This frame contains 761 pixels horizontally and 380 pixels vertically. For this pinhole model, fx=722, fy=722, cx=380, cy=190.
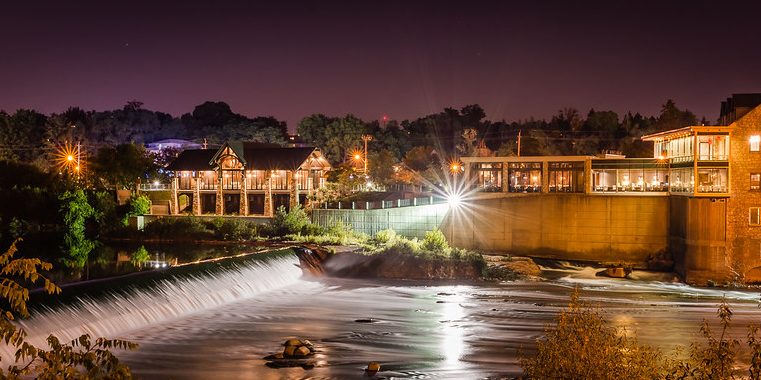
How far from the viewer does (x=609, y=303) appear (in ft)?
110

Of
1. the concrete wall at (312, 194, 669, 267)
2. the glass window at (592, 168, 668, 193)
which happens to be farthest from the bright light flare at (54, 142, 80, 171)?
the glass window at (592, 168, 668, 193)

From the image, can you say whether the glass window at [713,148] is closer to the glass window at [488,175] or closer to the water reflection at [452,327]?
the glass window at [488,175]

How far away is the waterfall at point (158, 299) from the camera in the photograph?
21.9 m

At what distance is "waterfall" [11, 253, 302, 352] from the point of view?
2186 cm

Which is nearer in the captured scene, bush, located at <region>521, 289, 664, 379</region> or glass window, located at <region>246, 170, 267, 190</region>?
bush, located at <region>521, 289, 664, 379</region>

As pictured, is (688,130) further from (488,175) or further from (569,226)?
(488,175)

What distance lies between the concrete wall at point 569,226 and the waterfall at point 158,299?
20.0 meters

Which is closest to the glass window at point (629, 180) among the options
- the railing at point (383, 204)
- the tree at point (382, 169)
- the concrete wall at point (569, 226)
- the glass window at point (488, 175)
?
the concrete wall at point (569, 226)

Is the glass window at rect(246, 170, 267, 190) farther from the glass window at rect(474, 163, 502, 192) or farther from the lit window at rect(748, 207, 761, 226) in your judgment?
the lit window at rect(748, 207, 761, 226)

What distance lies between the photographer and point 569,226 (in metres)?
51.6

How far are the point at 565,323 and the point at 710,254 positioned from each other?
35.5 meters

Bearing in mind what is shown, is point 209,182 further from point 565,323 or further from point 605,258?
point 565,323

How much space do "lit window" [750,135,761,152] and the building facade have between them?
64mm

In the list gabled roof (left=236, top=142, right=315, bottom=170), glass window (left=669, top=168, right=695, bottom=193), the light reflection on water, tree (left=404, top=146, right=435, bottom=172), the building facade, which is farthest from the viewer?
tree (left=404, top=146, right=435, bottom=172)
